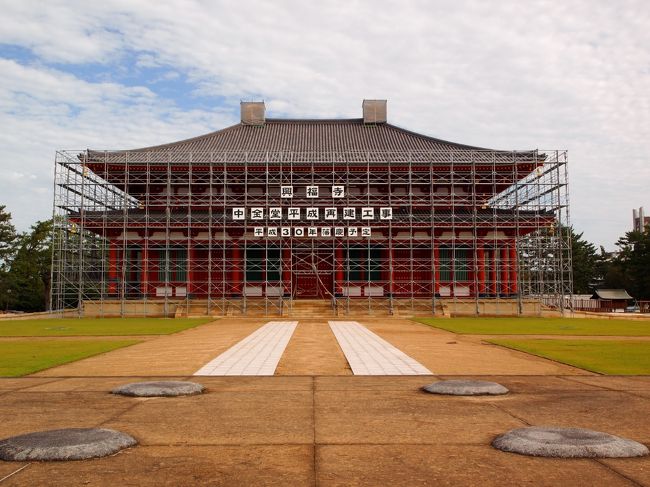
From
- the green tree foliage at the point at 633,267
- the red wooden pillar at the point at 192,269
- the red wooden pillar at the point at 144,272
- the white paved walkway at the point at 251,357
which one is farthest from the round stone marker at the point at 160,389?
the green tree foliage at the point at 633,267

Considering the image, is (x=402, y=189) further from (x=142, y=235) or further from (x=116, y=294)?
(x=116, y=294)

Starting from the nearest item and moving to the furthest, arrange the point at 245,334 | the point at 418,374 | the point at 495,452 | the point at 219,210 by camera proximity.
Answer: the point at 495,452, the point at 418,374, the point at 245,334, the point at 219,210

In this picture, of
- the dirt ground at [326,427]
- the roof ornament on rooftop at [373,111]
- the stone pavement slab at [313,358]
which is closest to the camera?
the dirt ground at [326,427]

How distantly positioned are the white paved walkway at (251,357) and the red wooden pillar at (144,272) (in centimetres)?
1677

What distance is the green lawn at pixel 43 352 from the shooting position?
12492mm

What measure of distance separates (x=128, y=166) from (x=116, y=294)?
797cm

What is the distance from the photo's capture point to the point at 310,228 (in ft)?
118

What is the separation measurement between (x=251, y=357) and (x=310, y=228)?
72.1 ft

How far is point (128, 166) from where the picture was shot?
3694cm

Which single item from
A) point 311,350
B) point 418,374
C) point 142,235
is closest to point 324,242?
point 142,235

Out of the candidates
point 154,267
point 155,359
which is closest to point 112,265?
point 154,267

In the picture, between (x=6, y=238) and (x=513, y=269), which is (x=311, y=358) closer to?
(x=513, y=269)

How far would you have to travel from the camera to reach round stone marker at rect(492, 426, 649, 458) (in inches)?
222

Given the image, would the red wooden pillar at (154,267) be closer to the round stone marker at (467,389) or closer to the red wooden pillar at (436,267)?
the red wooden pillar at (436,267)
